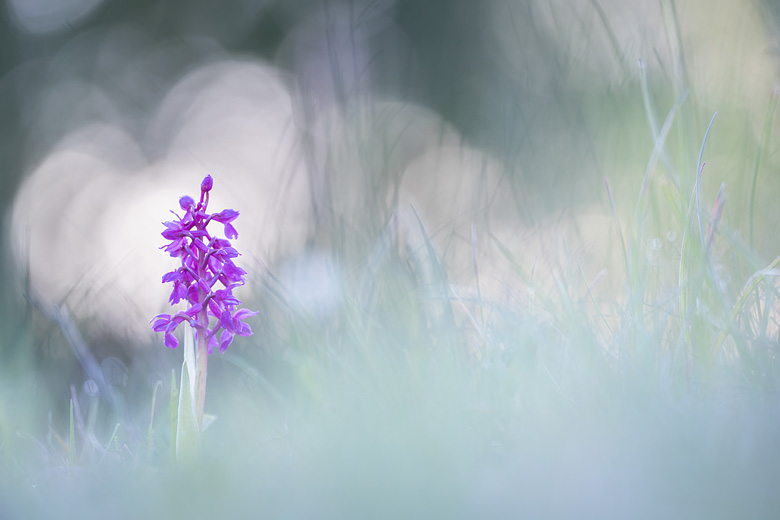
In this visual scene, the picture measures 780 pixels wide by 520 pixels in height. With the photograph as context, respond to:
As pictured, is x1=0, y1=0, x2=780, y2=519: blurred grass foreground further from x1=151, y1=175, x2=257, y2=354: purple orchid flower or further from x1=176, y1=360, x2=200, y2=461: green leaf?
x1=151, y1=175, x2=257, y2=354: purple orchid flower

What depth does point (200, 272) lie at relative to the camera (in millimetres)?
1258

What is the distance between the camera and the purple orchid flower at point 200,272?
1.23 metres

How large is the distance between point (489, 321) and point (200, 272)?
1.99 ft

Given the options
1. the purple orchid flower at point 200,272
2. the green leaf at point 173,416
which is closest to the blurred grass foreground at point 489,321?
the green leaf at point 173,416

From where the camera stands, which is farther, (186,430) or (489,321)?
(489,321)

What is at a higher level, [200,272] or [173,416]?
[200,272]

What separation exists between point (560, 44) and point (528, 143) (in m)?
0.31

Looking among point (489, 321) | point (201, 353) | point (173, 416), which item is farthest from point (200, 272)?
point (489, 321)

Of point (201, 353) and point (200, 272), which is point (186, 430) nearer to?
point (201, 353)

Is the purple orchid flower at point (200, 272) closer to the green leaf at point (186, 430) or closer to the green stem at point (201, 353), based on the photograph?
the green stem at point (201, 353)

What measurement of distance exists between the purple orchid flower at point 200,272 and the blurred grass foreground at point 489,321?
0.51ft

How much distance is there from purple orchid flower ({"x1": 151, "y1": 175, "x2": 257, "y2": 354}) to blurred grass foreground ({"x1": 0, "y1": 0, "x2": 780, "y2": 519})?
0.51 feet

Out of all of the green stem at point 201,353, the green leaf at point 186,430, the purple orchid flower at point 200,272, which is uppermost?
the purple orchid flower at point 200,272

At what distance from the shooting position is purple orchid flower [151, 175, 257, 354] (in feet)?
4.04
